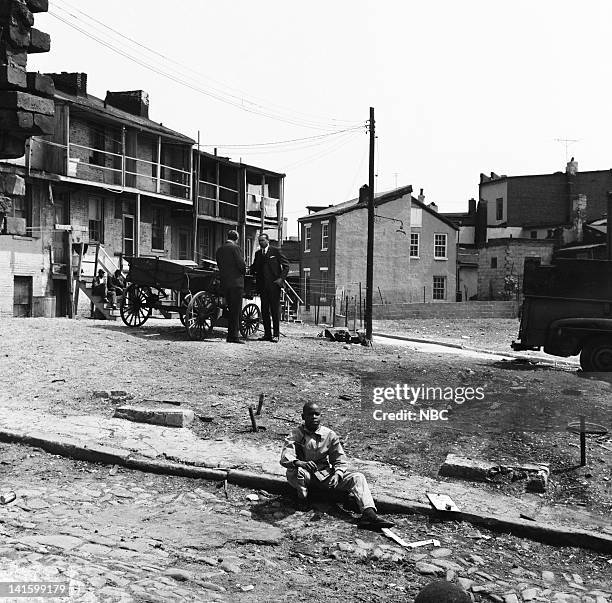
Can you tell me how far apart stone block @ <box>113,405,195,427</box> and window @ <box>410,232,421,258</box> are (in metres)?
40.8

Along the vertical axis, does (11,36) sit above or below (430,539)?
above

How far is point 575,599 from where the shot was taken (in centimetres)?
586

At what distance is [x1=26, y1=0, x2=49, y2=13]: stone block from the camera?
10575mm

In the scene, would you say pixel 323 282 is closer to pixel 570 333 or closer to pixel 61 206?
pixel 61 206

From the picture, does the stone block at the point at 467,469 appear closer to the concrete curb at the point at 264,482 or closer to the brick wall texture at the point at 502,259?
the concrete curb at the point at 264,482

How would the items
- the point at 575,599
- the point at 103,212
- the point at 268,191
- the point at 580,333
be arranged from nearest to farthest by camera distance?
the point at 575,599 → the point at 580,333 → the point at 103,212 → the point at 268,191

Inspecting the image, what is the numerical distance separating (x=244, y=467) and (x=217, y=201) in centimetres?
3248

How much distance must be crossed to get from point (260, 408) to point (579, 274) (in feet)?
28.6

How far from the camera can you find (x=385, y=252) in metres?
48.3

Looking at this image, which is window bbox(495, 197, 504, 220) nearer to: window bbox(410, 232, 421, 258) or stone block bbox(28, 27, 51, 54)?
window bbox(410, 232, 421, 258)

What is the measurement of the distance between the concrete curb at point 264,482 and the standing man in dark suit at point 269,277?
818 cm

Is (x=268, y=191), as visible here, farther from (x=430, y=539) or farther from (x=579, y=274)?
(x=430, y=539)

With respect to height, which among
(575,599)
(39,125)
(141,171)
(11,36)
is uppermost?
(141,171)

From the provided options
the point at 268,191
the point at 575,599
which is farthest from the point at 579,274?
the point at 268,191
